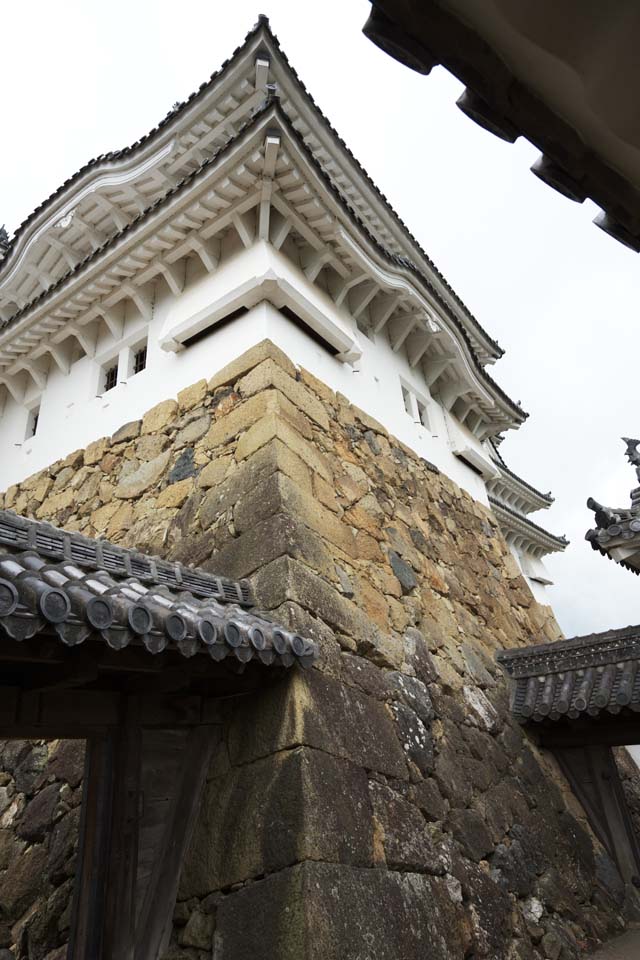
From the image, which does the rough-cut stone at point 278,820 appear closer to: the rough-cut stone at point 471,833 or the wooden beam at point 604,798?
the rough-cut stone at point 471,833

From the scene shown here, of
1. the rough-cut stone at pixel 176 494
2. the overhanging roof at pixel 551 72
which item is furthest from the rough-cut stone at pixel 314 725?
the overhanging roof at pixel 551 72

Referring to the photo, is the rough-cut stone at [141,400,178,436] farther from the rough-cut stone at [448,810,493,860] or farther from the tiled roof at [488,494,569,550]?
the tiled roof at [488,494,569,550]

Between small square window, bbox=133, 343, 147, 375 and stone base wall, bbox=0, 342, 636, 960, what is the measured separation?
84 cm

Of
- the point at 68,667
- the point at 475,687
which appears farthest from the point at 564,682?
the point at 68,667

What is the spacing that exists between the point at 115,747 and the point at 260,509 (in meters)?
1.80

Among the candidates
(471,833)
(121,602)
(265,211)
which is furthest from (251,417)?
(471,833)

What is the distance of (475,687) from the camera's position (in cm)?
582

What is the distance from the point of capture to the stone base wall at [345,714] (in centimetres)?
320

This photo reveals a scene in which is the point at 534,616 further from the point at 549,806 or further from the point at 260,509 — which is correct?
the point at 260,509

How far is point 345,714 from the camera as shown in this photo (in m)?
3.85

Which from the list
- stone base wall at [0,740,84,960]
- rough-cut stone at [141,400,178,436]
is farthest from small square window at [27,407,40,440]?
stone base wall at [0,740,84,960]

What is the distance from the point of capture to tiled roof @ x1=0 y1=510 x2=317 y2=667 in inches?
95.6

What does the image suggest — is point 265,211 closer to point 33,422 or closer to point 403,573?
point 403,573

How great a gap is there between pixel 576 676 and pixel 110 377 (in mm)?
5854
